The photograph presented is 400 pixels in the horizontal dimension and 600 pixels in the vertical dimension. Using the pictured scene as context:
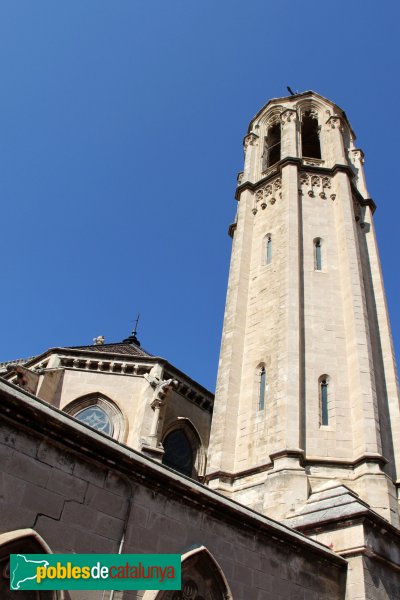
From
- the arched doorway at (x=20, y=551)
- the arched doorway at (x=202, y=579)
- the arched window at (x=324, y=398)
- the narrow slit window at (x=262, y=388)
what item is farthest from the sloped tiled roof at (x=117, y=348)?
the arched doorway at (x=20, y=551)

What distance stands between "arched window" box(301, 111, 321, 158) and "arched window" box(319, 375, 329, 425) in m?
14.9

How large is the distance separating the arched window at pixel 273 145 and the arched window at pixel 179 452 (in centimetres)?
1328

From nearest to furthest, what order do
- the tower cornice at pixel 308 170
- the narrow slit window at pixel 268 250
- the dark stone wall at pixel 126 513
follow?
1. the dark stone wall at pixel 126 513
2. the narrow slit window at pixel 268 250
3. the tower cornice at pixel 308 170

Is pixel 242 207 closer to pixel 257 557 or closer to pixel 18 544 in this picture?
pixel 257 557

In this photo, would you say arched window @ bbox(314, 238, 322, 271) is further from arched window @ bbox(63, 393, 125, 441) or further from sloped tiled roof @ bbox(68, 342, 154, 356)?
sloped tiled roof @ bbox(68, 342, 154, 356)

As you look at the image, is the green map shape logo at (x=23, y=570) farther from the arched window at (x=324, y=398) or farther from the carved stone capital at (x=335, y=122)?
the carved stone capital at (x=335, y=122)

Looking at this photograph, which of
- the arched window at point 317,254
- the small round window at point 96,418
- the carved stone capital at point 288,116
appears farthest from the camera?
the carved stone capital at point 288,116

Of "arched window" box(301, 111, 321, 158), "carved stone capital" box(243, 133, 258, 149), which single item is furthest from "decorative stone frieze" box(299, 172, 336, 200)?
"arched window" box(301, 111, 321, 158)

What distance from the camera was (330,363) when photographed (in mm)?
16297

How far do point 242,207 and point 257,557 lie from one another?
1615 centimetres

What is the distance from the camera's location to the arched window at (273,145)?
25859mm

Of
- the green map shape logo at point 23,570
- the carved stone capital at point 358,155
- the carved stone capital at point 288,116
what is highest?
the carved stone capital at point 288,116

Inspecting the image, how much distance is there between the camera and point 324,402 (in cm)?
1557

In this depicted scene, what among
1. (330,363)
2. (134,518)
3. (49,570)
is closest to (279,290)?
(330,363)
